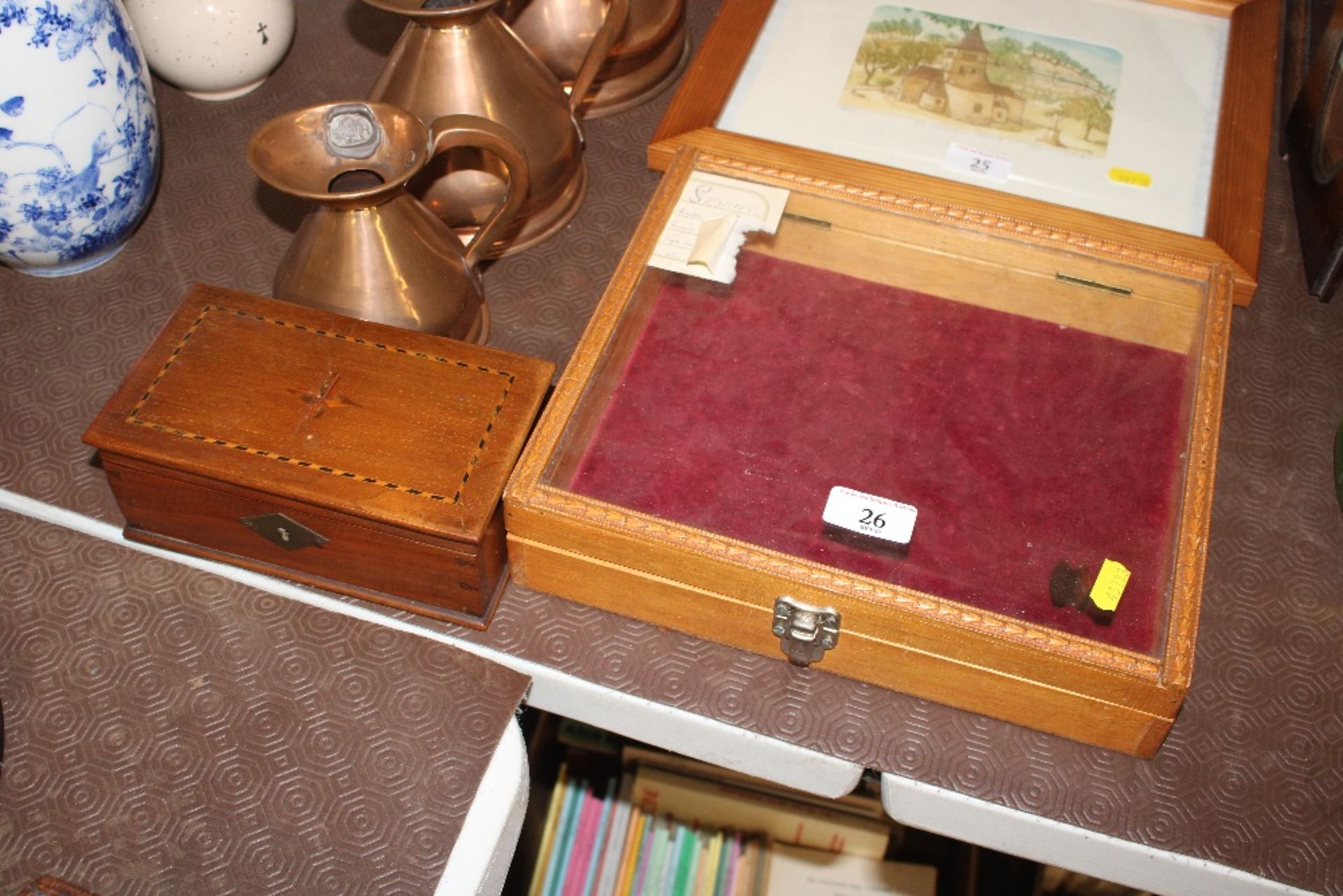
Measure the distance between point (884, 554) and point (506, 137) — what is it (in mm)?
385

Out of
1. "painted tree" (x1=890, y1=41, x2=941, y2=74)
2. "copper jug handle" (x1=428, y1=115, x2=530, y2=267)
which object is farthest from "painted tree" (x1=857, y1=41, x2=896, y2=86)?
"copper jug handle" (x1=428, y1=115, x2=530, y2=267)

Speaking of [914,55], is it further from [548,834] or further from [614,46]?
[548,834]

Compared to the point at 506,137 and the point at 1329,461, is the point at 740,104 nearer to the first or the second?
the point at 506,137

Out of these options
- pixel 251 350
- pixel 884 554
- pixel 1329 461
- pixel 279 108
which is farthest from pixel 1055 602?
pixel 279 108

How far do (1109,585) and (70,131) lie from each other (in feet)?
2.56

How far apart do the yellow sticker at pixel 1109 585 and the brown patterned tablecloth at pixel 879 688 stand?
0.10m

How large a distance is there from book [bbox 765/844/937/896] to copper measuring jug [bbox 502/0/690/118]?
724mm

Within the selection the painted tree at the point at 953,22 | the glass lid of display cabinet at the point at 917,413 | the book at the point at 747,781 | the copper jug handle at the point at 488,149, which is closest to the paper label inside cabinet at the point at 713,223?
the glass lid of display cabinet at the point at 917,413

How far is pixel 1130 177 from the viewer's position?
1.03 meters

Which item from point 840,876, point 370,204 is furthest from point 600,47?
point 840,876

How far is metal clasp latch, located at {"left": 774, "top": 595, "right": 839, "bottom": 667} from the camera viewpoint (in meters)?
0.75

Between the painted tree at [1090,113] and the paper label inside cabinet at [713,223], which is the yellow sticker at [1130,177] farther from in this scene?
the paper label inside cabinet at [713,223]

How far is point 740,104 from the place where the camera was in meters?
1.07

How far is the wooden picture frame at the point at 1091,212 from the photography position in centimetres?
96
